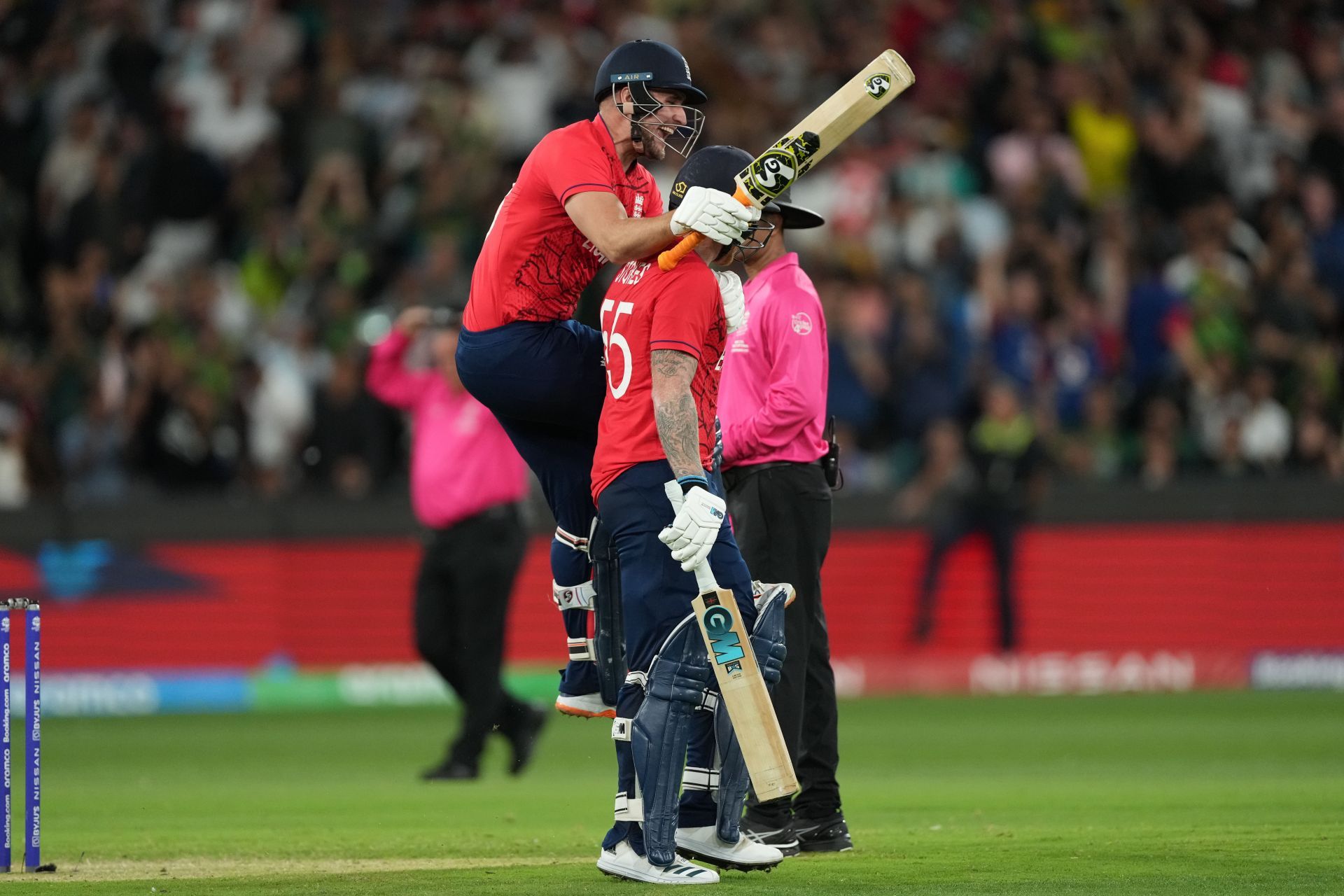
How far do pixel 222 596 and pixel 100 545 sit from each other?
3.59 feet

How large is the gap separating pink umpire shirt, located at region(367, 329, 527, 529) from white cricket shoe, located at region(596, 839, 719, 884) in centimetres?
525

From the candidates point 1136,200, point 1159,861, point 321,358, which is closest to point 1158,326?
point 1136,200

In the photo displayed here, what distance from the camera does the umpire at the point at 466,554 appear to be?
39.3ft

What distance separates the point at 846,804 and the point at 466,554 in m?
3.05

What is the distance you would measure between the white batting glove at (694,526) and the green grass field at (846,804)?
1184 millimetres

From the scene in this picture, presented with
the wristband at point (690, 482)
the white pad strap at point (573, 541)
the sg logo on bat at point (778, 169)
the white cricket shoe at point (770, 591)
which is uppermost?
the sg logo on bat at point (778, 169)

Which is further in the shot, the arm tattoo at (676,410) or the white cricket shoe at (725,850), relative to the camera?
the white cricket shoe at (725,850)

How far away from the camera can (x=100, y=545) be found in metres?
16.9

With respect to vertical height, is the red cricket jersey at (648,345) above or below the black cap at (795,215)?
below

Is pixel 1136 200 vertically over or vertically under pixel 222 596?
over

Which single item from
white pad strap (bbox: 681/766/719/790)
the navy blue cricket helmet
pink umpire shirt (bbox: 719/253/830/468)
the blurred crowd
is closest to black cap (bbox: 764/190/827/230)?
pink umpire shirt (bbox: 719/253/830/468)

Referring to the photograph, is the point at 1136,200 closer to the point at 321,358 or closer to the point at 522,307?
the point at 321,358

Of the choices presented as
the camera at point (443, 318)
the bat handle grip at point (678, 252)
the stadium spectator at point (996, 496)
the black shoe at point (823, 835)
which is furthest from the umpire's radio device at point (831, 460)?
the stadium spectator at point (996, 496)

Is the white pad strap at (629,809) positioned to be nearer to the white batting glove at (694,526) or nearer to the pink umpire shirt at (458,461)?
the white batting glove at (694,526)
